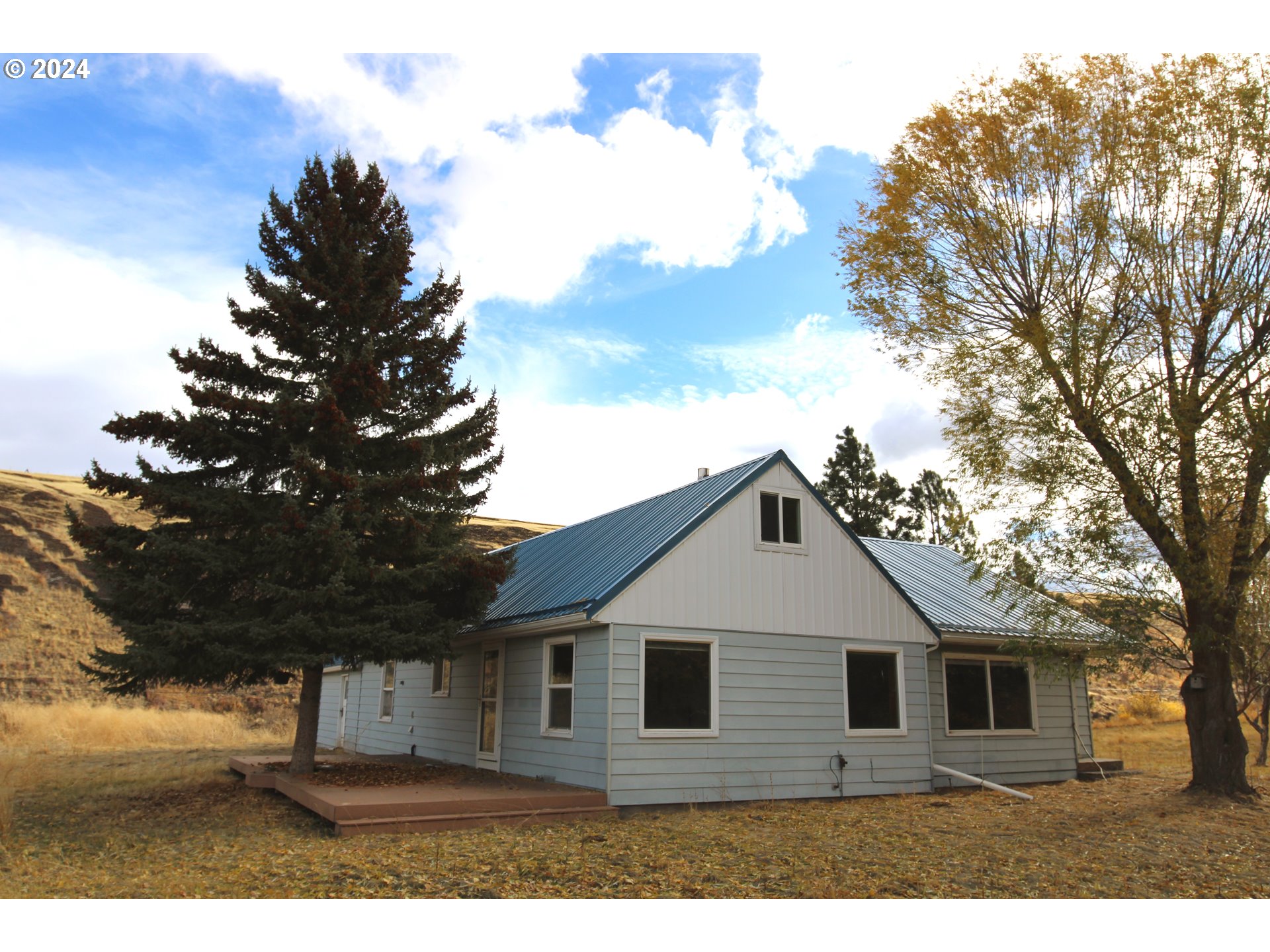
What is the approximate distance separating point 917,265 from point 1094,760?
32.8 feet

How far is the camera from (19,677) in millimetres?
33000

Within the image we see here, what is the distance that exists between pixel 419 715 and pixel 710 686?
791 centimetres

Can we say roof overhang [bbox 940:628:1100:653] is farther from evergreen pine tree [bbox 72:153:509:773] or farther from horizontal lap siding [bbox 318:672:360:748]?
horizontal lap siding [bbox 318:672:360:748]

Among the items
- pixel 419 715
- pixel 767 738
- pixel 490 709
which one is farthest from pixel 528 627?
pixel 419 715

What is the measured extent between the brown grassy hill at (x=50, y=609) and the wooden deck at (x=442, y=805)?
24.8 metres

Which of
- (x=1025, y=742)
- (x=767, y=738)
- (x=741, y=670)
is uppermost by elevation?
(x=741, y=670)

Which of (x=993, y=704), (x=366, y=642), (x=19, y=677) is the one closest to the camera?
(x=366, y=642)

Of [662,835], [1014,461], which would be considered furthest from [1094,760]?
[662,835]

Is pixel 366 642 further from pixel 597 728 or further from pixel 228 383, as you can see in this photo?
pixel 228 383

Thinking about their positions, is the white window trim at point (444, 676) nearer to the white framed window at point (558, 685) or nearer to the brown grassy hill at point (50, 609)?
the white framed window at point (558, 685)

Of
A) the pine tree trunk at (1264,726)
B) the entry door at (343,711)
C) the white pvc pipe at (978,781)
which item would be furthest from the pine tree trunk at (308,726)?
the pine tree trunk at (1264,726)

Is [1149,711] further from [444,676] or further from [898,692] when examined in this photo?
[444,676]

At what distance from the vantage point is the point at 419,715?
57.3 feet

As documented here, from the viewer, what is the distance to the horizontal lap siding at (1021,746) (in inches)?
587
